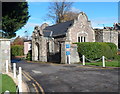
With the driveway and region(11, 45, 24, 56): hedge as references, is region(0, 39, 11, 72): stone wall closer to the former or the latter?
the driveway

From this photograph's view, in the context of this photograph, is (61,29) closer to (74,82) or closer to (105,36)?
(105,36)

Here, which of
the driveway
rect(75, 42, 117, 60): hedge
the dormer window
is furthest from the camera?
the dormer window

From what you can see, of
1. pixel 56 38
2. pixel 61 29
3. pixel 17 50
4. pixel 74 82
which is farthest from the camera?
pixel 17 50

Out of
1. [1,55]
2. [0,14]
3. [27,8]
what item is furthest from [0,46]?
[27,8]

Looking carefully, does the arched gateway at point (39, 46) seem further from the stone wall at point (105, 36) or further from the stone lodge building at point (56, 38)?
the stone wall at point (105, 36)

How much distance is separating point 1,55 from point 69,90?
8.06 meters

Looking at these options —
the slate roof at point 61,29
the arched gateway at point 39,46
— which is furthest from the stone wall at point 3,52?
the slate roof at point 61,29

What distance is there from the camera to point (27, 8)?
52.4 ft

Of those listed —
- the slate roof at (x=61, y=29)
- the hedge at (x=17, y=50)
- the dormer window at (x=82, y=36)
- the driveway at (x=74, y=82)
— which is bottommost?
the driveway at (x=74, y=82)

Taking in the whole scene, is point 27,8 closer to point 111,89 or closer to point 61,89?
point 61,89

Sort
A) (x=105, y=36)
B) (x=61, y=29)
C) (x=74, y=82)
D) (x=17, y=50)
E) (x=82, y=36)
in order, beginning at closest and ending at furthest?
1. (x=74, y=82)
2. (x=82, y=36)
3. (x=61, y=29)
4. (x=105, y=36)
5. (x=17, y=50)

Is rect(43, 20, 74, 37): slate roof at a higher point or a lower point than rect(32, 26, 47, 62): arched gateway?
higher

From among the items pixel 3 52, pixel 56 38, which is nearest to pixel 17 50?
pixel 56 38

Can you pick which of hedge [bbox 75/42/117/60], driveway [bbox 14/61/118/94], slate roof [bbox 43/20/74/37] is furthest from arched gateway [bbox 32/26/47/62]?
driveway [bbox 14/61/118/94]
